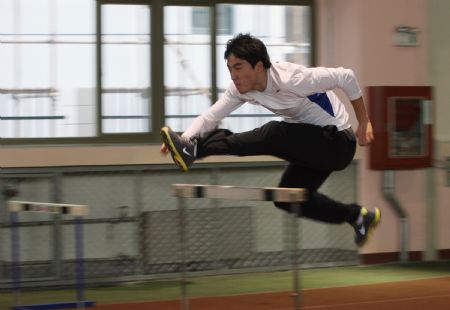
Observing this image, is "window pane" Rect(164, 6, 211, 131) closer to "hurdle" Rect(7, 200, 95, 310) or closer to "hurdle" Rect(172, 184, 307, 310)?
"hurdle" Rect(7, 200, 95, 310)

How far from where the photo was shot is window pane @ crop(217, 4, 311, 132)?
9.59 meters

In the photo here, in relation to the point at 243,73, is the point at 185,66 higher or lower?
higher

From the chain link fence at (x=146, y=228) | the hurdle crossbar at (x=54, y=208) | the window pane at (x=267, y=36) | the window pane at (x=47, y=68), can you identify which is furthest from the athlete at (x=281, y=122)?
the window pane at (x=267, y=36)

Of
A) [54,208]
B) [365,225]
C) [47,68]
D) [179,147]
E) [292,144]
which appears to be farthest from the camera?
[47,68]

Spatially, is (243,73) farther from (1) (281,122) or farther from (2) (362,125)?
(2) (362,125)

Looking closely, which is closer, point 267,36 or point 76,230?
point 76,230

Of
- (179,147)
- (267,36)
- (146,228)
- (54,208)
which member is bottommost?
(146,228)

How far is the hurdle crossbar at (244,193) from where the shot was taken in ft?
16.3

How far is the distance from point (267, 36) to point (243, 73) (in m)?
3.99

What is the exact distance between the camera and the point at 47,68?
8.91m

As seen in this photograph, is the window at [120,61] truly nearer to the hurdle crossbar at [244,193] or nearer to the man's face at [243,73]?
the hurdle crossbar at [244,193]

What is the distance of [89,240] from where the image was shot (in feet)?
29.1

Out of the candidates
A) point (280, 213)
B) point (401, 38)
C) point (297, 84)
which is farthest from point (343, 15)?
point (297, 84)

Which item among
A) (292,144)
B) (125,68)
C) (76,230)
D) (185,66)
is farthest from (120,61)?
(292,144)
